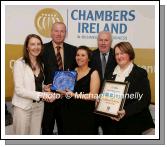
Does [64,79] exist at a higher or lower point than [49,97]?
higher

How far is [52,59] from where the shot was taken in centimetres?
270

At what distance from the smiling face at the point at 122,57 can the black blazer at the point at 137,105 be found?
3.4 inches

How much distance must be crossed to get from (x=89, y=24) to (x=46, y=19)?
38 centimetres

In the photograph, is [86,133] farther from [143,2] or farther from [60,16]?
[143,2]

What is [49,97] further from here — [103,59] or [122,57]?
[122,57]

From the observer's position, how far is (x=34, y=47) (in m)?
2.68

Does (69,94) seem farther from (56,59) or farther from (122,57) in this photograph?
(122,57)

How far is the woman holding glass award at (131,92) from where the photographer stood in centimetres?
267

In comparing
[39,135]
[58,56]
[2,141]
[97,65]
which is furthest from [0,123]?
[97,65]

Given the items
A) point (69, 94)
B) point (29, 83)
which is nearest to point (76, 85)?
point (69, 94)

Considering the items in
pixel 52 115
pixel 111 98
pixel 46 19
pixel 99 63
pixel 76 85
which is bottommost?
pixel 52 115

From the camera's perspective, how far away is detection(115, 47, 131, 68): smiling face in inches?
105

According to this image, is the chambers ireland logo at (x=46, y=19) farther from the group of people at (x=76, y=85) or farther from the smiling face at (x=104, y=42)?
the smiling face at (x=104, y=42)

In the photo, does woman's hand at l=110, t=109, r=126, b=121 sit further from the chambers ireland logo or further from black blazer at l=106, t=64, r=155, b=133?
the chambers ireland logo
